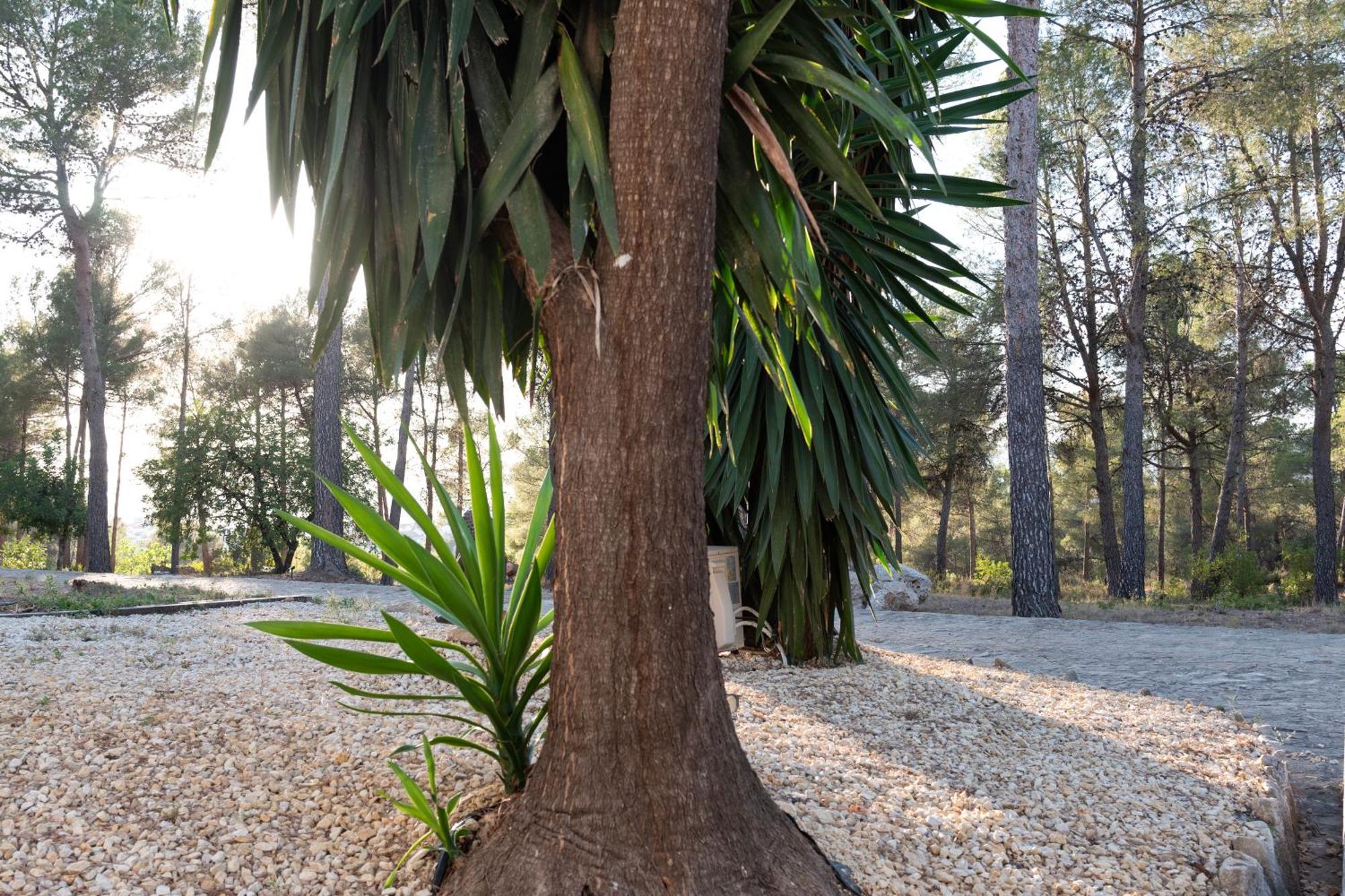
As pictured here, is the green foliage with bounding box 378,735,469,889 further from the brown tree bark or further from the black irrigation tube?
the brown tree bark

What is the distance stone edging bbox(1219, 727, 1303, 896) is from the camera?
6.60 ft

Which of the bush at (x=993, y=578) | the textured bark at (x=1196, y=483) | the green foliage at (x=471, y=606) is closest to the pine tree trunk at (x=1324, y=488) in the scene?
the bush at (x=993, y=578)

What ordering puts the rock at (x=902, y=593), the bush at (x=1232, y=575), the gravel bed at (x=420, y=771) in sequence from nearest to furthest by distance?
the gravel bed at (x=420, y=771)
the rock at (x=902, y=593)
the bush at (x=1232, y=575)

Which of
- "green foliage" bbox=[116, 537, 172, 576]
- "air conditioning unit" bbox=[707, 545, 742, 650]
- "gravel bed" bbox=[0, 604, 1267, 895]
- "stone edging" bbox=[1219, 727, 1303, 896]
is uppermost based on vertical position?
"air conditioning unit" bbox=[707, 545, 742, 650]

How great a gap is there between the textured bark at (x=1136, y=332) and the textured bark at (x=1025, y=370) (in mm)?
3358

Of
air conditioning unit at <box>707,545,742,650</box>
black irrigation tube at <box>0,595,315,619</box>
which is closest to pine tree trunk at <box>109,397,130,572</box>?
black irrigation tube at <box>0,595,315,619</box>

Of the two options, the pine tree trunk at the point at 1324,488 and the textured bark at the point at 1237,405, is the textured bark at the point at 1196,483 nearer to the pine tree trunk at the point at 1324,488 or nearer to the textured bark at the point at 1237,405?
the textured bark at the point at 1237,405

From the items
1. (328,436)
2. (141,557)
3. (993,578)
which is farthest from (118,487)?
(993,578)

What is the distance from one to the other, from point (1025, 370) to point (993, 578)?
9816mm

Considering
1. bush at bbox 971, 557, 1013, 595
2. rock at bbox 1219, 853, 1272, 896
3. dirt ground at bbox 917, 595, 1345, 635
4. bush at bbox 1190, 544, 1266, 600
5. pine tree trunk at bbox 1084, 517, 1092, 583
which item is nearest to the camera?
rock at bbox 1219, 853, 1272, 896

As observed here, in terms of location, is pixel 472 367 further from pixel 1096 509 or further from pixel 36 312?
pixel 1096 509

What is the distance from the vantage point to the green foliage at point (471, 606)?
190 centimetres

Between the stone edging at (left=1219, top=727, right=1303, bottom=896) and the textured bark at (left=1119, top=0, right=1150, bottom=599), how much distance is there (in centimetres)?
844

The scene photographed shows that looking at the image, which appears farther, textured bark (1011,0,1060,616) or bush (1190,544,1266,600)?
bush (1190,544,1266,600)
